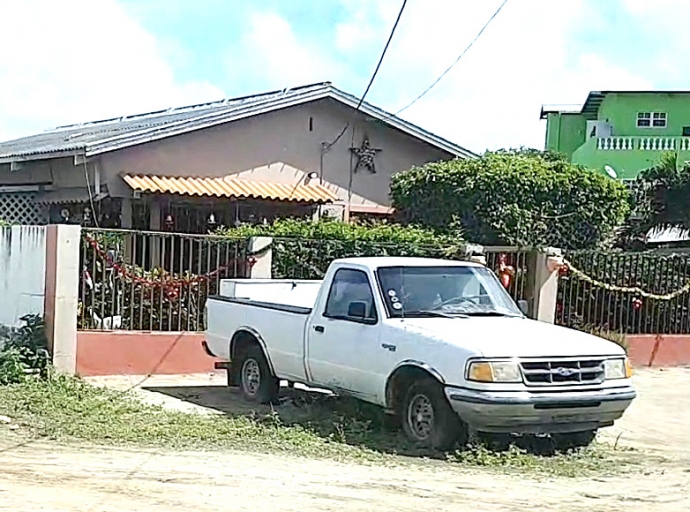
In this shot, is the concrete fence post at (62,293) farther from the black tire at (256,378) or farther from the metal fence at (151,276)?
the black tire at (256,378)

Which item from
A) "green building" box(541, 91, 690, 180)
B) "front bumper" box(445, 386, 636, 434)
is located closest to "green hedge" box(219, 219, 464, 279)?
"front bumper" box(445, 386, 636, 434)

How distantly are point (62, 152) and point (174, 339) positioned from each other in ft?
23.5

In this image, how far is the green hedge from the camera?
52.1ft

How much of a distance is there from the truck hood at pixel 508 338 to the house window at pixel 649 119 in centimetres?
3648

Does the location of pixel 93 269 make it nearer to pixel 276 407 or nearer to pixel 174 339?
pixel 174 339

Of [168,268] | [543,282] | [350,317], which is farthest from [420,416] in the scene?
[543,282]

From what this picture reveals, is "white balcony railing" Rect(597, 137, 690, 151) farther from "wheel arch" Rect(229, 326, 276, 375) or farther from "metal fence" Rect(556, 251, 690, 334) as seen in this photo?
"wheel arch" Rect(229, 326, 276, 375)

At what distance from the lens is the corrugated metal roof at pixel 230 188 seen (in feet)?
67.9

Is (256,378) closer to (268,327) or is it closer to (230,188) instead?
(268,327)

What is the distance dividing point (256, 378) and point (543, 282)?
6.31 m

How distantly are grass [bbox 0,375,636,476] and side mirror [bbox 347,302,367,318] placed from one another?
1.13 meters

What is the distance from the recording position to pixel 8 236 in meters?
14.7

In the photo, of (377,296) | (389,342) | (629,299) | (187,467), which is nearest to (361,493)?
(187,467)

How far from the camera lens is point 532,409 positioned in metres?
9.50
